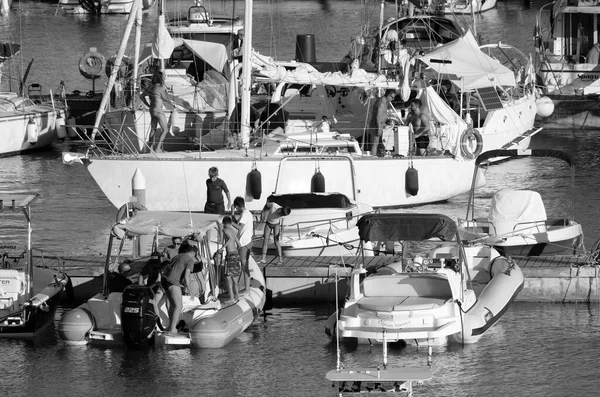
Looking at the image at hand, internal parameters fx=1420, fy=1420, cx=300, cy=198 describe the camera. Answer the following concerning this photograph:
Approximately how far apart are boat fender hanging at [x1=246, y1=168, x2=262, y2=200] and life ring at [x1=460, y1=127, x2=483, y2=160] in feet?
17.3

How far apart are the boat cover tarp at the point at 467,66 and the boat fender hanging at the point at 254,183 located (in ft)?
24.7

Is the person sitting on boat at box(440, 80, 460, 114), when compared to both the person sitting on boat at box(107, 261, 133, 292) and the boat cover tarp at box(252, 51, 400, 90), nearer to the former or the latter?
the boat cover tarp at box(252, 51, 400, 90)

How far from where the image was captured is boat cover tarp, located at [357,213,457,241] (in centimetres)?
2078

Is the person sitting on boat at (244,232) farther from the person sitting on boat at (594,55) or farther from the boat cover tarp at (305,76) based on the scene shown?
the person sitting on boat at (594,55)

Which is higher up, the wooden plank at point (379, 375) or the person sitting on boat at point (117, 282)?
the person sitting on boat at point (117, 282)

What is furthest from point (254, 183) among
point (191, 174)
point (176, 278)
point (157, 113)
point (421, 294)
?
point (176, 278)

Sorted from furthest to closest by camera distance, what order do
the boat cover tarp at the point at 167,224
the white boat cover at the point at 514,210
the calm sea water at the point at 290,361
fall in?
the white boat cover at the point at 514,210
the boat cover tarp at the point at 167,224
the calm sea water at the point at 290,361

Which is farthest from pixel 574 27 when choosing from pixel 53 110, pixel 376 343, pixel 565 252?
pixel 376 343

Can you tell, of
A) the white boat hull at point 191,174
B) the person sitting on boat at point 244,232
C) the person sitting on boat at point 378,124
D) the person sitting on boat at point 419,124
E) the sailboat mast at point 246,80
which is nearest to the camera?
the person sitting on boat at point 244,232

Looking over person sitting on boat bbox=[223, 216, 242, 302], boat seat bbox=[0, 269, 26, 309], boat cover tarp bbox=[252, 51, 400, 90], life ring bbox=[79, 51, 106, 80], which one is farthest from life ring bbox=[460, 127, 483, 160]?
life ring bbox=[79, 51, 106, 80]

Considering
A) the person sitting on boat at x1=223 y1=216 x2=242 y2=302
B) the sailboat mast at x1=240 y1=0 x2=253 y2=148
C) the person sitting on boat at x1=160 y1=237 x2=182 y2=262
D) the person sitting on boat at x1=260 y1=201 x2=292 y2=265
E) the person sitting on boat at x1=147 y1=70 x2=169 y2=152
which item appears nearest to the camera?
the person sitting on boat at x1=160 y1=237 x2=182 y2=262

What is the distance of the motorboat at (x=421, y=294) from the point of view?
19.1m

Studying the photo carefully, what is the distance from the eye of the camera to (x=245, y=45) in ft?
96.5

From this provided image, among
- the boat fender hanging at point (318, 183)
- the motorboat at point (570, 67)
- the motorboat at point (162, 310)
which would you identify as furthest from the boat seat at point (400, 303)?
the motorboat at point (570, 67)
